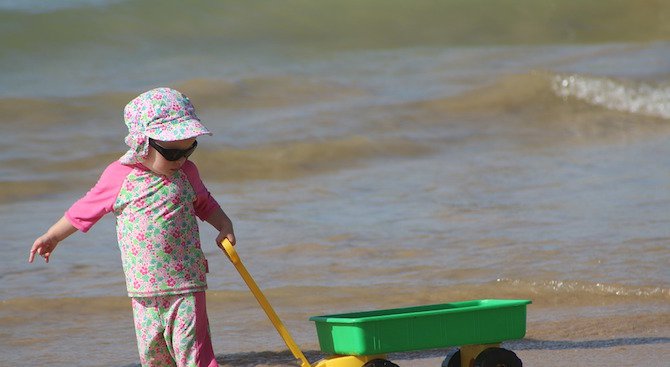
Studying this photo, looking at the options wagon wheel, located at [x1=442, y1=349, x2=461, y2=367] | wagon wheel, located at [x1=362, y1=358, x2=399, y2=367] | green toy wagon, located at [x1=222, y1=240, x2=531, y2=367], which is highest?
green toy wagon, located at [x1=222, y1=240, x2=531, y2=367]

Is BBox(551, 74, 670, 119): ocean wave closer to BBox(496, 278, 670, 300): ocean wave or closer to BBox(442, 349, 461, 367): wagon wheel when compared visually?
BBox(496, 278, 670, 300): ocean wave

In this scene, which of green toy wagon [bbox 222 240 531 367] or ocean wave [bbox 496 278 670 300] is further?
ocean wave [bbox 496 278 670 300]

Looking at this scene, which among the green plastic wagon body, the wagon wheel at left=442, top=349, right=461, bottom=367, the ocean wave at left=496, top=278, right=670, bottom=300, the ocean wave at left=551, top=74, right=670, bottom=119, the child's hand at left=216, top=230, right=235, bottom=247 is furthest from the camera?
the ocean wave at left=551, top=74, right=670, bottom=119

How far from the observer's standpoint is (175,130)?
11.0 ft

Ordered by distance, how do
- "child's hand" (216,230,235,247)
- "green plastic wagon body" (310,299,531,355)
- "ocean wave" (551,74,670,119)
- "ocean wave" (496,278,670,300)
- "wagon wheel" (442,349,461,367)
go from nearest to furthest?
"green plastic wagon body" (310,299,531,355) → "child's hand" (216,230,235,247) → "wagon wheel" (442,349,461,367) → "ocean wave" (496,278,670,300) → "ocean wave" (551,74,670,119)

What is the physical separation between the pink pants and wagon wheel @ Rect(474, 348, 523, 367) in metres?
0.83

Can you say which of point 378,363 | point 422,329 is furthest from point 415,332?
point 378,363

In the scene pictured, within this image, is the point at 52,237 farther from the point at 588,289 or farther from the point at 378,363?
the point at 588,289

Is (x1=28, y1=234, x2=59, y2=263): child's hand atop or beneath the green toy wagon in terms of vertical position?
atop

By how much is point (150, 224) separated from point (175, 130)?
1.00 feet

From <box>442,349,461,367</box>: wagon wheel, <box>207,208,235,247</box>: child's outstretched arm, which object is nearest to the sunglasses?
<box>207,208,235,247</box>: child's outstretched arm

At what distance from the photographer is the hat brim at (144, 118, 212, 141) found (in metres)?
3.33

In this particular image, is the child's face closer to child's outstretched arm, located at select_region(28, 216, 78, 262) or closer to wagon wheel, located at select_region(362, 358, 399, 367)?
child's outstretched arm, located at select_region(28, 216, 78, 262)

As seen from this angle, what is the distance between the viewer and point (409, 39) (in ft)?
60.1
